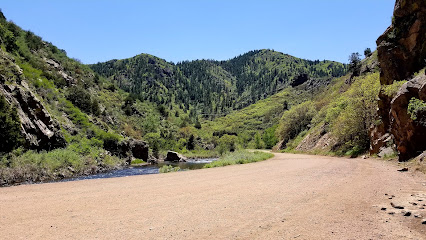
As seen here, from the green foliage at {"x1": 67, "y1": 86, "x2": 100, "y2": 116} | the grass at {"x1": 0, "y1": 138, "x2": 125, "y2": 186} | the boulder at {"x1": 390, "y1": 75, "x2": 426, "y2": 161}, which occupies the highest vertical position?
the green foliage at {"x1": 67, "y1": 86, "x2": 100, "y2": 116}

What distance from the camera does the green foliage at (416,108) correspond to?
15505 millimetres

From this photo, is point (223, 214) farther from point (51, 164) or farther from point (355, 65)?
point (355, 65)

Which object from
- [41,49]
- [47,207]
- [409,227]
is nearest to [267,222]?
[409,227]

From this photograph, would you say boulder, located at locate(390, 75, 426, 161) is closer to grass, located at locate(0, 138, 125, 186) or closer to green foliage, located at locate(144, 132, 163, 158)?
grass, located at locate(0, 138, 125, 186)

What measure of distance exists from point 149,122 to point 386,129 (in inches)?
2252

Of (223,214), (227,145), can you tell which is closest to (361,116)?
(223,214)

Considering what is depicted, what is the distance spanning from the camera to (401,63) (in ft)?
76.8

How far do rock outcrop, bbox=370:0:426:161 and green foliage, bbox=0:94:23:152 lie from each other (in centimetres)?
2797

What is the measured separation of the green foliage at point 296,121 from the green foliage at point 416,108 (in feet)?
179

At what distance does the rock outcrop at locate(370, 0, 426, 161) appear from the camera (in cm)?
1803

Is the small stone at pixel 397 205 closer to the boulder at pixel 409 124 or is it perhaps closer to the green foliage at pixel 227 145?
the boulder at pixel 409 124

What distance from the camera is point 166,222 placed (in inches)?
257

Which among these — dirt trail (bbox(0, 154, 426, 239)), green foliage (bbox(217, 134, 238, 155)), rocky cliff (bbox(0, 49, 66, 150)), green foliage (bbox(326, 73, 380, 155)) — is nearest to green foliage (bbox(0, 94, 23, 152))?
rocky cliff (bbox(0, 49, 66, 150))

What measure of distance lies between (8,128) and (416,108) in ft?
90.7
